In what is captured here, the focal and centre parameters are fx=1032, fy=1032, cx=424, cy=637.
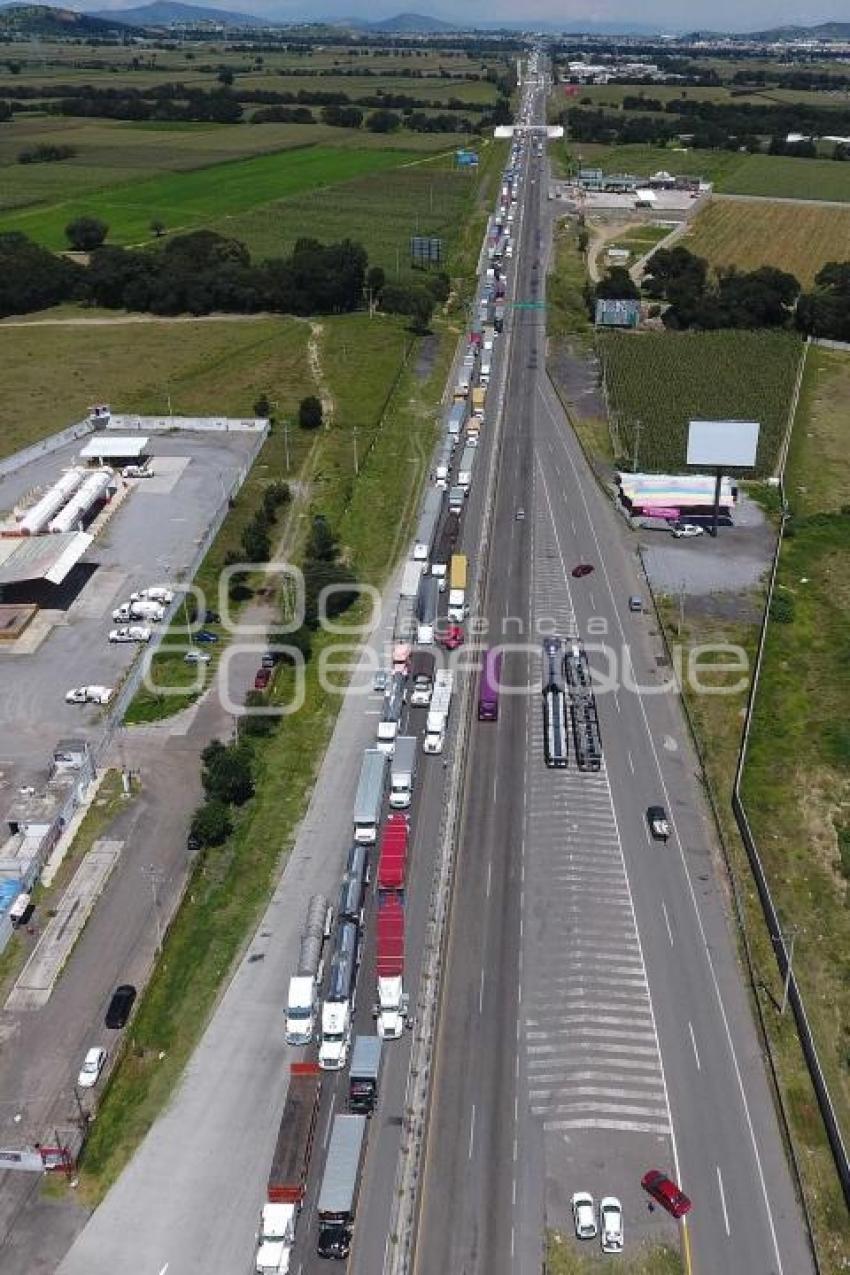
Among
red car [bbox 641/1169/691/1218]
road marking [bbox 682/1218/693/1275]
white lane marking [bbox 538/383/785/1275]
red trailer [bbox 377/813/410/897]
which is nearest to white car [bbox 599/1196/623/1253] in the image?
red car [bbox 641/1169/691/1218]

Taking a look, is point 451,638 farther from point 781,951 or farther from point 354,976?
point 781,951

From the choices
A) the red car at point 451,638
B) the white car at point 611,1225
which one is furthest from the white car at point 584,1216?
the red car at point 451,638

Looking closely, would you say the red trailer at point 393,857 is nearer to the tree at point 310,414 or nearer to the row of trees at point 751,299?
the tree at point 310,414

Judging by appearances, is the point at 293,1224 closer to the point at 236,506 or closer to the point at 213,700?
the point at 213,700

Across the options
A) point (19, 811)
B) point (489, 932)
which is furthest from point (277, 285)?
point (489, 932)

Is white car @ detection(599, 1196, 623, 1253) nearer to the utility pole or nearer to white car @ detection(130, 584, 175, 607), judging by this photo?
the utility pole

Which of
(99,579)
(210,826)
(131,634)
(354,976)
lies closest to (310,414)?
(99,579)
